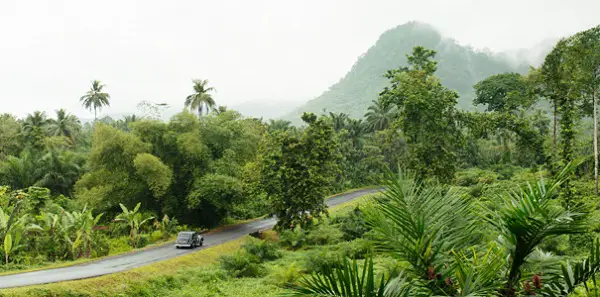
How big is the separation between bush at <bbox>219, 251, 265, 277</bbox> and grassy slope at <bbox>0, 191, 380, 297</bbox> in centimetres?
50

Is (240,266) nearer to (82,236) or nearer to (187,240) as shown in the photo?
(187,240)

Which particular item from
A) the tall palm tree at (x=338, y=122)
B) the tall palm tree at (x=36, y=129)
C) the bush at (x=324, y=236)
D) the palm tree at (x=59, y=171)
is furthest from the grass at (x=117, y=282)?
the tall palm tree at (x=338, y=122)

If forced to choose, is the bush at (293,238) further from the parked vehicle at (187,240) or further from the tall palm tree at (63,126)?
the tall palm tree at (63,126)

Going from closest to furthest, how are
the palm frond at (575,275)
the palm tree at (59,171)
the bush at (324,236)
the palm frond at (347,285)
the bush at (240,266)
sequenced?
1. the palm frond at (347,285)
2. the palm frond at (575,275)
3. the bush at (240,266)
4. the bush at (324,236)
5. the palm tree at (59,171)

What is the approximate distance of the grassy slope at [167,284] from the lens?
44.0 ft

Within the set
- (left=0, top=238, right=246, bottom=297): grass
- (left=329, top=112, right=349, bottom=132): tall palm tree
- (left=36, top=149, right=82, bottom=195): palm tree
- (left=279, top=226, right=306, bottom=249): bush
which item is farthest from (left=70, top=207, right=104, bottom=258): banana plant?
(left=329, top=112, right=349, bottom=132): tall palm tree

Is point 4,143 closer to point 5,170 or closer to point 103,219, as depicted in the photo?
point 5,170

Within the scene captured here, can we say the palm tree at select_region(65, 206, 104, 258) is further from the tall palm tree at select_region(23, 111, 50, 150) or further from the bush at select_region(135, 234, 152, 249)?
the tall palm tree at select_region(23, 111, 50, 150)

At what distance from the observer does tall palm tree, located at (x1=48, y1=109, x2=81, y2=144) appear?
5638 cm

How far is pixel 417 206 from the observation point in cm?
271

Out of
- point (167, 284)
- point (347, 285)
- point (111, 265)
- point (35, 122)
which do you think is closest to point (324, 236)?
point (167, 284)

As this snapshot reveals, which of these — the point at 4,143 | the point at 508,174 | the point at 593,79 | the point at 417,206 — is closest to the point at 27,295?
the point at 417,206

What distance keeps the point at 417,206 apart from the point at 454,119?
61.4ft

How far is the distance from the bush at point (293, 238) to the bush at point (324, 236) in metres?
0.35
